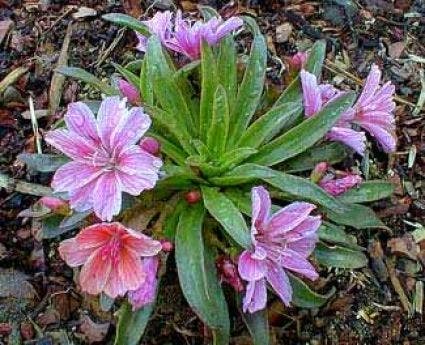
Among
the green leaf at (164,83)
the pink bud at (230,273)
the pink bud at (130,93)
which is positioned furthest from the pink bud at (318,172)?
the pink bud at (130,93)

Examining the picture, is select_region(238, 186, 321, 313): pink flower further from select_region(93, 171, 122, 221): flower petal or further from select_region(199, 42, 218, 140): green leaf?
select_region(199, 42, 218, 140): green leaf

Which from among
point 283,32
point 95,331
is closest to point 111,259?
point 95,331

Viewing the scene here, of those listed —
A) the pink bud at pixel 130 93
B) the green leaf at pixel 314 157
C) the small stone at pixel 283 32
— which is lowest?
the small stone at pixel 283 32

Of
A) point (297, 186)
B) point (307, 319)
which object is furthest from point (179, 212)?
point (307, 319)

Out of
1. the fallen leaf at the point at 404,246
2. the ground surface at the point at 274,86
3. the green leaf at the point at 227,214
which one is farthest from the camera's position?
the fallen leaf at the point at 404,246

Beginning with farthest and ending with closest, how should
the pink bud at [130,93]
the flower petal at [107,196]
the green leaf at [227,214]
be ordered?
1. the pink bud at [130,93]
2. the green leaf at [227,214]
3. the flower petal at [107,196]

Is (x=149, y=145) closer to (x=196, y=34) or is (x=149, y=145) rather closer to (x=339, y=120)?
(x=196, y=34)

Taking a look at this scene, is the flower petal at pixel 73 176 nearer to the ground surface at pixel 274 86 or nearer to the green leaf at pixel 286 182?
the green leaf at pixel 286 182
